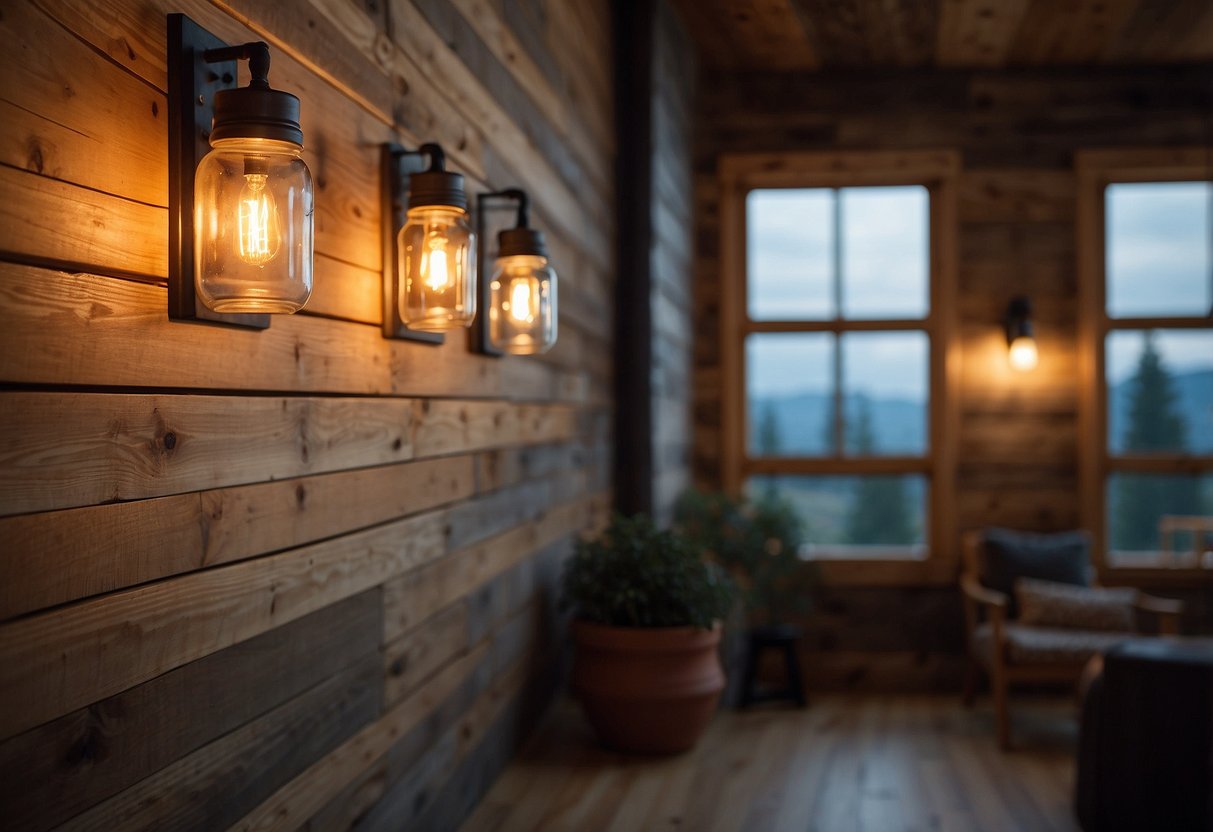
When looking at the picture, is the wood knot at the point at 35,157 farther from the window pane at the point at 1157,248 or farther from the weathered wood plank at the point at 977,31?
the window pane at the point at 1157,248

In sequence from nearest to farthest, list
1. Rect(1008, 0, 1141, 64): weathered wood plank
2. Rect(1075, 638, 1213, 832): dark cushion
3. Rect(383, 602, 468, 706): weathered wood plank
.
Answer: Rect(383, 602, 468, 706): weathered wood plank → Rect(1075, 638, 1213, 832): dark cushion → Rect(1008, 0, 1141, 64): weathered wood plank

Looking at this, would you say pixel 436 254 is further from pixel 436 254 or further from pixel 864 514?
pixel 864 514

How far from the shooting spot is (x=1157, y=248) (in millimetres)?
5441

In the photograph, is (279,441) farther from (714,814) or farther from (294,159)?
(714,814)

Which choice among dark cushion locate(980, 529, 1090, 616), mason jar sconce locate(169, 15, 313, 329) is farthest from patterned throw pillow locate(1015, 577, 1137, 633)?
mason jar sconce locate(169, 15, 313, 329)

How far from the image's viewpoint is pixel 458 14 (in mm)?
2717

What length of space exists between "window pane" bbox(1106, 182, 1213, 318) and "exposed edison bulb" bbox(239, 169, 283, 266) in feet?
16.0

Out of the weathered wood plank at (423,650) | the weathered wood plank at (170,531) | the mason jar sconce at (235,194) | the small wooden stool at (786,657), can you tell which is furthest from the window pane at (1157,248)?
the mason jar sconce at (235,194)

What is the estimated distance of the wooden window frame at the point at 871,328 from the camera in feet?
17.7

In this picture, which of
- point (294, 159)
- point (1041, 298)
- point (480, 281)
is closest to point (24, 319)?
point (294, 159)

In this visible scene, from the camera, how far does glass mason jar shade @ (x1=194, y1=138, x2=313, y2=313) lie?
139 centimetres

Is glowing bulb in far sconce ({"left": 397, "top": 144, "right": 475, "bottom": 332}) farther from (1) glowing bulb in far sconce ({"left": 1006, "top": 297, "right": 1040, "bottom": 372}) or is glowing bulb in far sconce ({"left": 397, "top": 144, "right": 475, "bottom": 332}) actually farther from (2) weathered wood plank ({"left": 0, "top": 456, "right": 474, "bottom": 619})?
(1) glowing bulb in far sconce ({"left": 1006, "top": 297, "right": 1040, "bottom": 372})

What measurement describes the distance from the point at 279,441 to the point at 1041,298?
4491 millimetres

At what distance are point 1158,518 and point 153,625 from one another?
5105 mm
